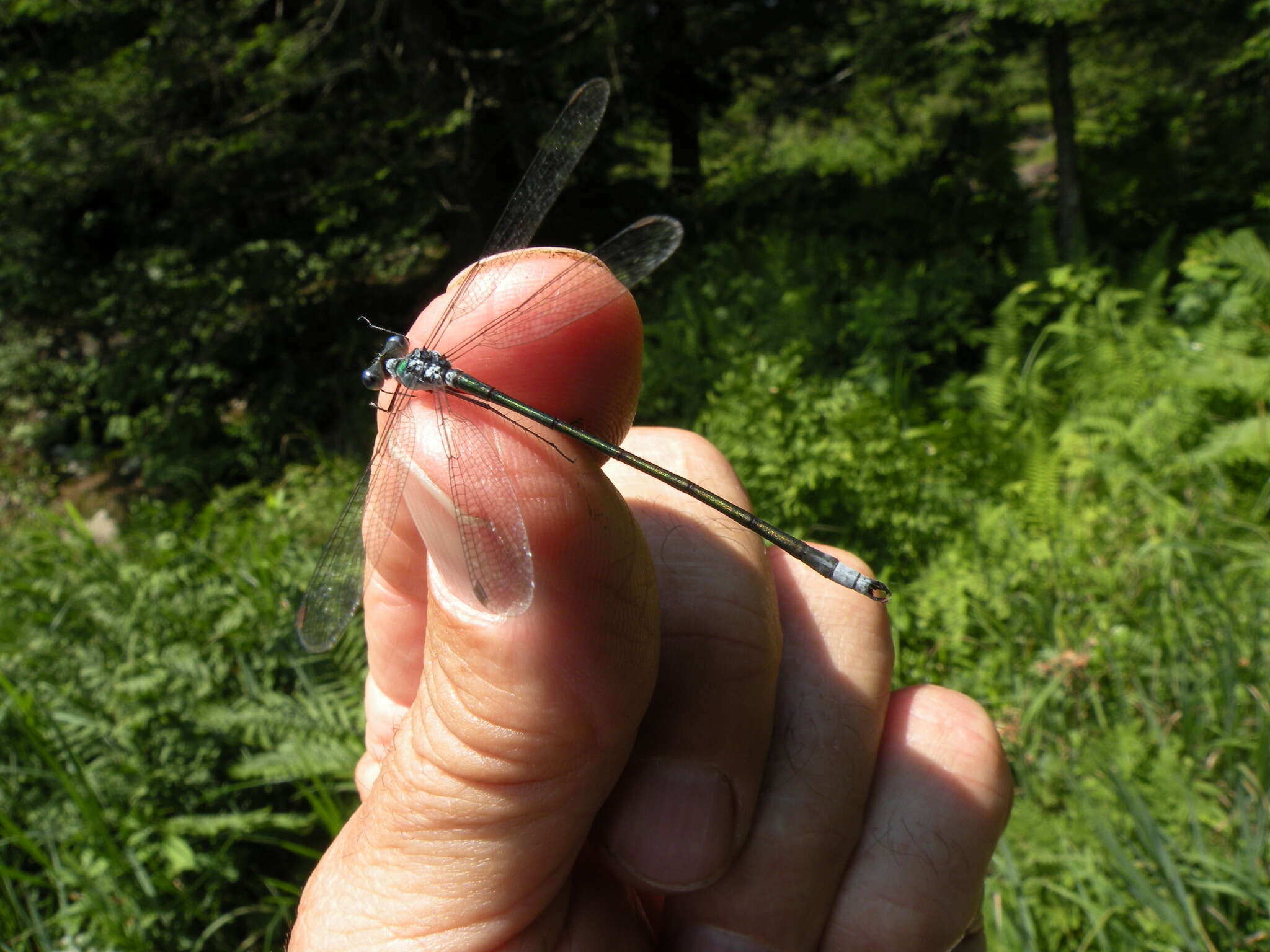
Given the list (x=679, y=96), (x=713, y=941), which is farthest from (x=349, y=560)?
(x=679, y=96)

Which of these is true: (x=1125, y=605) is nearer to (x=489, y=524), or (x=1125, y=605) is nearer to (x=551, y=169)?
(x=551, y=169)

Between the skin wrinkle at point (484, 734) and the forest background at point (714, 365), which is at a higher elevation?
the skin wrinkle at point (484, 734)

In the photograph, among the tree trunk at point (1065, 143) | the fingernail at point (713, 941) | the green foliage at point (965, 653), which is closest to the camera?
the fingernail at point (713, 941)

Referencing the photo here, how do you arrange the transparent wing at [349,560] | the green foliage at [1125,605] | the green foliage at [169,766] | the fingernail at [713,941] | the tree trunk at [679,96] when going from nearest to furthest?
the fingernail at [713,941] < the transparent wing at [349,560] < the green foliage at [1125,605] < the green foliage at [169,766] < the tree trunk at [679,96]

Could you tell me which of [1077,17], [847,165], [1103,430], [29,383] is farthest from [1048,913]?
[29,383]

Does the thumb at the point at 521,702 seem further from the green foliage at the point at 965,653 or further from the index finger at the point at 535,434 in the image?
the green foliage at the point at 965,653

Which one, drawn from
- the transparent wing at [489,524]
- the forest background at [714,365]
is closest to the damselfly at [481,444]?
the transparent wing at [489,524]
